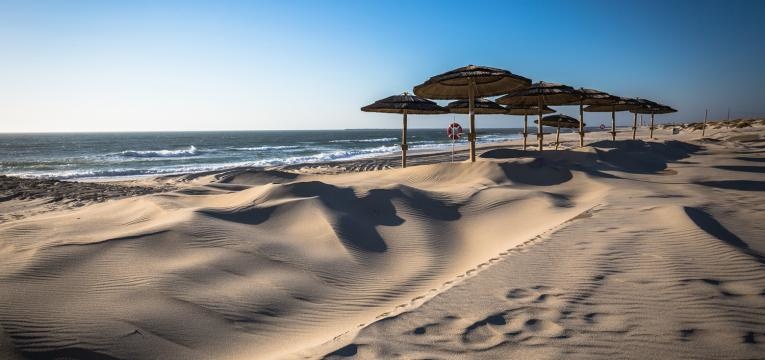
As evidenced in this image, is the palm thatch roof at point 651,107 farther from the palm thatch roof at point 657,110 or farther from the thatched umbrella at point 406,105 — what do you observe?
the thatched umbrella at point 406,105

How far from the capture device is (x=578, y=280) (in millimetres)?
3268

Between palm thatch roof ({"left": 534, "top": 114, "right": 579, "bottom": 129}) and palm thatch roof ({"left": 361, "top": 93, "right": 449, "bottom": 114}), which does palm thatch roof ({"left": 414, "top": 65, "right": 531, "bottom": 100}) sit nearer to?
palm thatch roof ({"left": 361, "top": 93, "right": 449, "bottom": 114})

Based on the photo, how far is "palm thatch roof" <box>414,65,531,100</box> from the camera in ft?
29.7

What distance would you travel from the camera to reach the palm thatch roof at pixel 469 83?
905cm

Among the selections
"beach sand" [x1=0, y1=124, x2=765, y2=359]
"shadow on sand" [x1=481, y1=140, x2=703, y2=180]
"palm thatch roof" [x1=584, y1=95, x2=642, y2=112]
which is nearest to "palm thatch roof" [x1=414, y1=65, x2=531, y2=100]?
"shadow on sand" [x1=481, y1=140, x2=703, y2=180]

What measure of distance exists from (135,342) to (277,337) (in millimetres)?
967

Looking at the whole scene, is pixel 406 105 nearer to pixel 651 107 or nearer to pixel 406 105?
pixel 406 105

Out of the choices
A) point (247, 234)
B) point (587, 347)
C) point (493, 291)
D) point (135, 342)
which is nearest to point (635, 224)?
point (493, 291)

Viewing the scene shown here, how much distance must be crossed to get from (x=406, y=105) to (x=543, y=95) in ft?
17.4

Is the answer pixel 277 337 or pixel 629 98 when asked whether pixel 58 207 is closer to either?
pixel 277 337

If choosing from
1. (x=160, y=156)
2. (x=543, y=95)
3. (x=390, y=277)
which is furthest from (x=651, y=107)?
(x=160, y=156)

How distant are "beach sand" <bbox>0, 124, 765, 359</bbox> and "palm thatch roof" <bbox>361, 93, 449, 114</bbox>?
4.96 metres

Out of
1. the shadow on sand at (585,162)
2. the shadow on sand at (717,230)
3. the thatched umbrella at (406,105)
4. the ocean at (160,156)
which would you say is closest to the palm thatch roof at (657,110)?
the shadow on sand at (585,162)

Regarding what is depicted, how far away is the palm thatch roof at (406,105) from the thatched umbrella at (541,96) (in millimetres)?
3099
